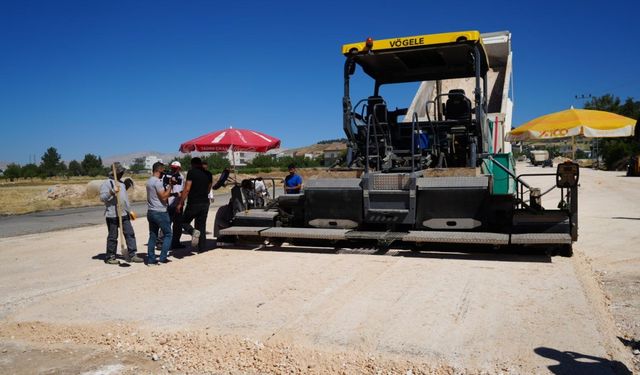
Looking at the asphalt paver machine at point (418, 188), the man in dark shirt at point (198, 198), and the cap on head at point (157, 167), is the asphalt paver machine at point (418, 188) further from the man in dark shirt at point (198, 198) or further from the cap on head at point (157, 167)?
the cap on head at point (157, 167)

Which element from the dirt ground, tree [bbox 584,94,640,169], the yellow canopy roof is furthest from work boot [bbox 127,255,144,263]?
tree [bbox 584,94,640,169]

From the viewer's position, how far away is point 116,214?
854cm

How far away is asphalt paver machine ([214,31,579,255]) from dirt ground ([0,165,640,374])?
369mm

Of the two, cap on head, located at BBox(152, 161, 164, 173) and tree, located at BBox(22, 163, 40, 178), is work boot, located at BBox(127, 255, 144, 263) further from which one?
tree, located at BBox(22, 163, 40, 178)

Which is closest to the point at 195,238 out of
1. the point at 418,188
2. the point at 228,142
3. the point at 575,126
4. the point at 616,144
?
the point at 228,142

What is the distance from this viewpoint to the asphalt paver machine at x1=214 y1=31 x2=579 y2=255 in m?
7.38

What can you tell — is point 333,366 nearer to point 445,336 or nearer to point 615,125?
point 445,336

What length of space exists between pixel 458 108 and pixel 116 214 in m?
5.77

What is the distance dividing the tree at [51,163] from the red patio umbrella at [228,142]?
109 meters

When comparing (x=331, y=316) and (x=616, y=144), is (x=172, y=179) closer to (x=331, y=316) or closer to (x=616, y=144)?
(x=331, y=316)

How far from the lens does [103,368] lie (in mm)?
4227

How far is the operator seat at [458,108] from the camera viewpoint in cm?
848

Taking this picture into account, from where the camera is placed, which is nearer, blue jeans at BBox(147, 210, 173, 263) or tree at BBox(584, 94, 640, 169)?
blue jeans at BBox(147, 210, 173, 263)

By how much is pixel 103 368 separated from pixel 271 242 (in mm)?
4691
